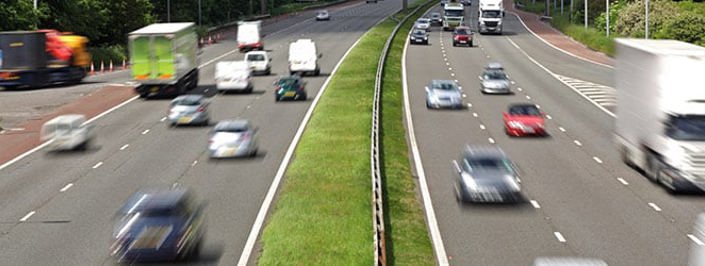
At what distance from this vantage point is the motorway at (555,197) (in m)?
29.0

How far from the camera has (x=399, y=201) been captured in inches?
1404

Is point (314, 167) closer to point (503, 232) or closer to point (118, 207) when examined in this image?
point (118, 207)

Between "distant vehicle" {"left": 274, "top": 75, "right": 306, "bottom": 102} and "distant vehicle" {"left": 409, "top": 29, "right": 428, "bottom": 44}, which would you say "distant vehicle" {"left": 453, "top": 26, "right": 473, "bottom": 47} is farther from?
"distant vehicle" {"left": 274, "top": 75, "right": 306, "bottom": 102}

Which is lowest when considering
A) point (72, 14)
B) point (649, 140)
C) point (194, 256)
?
point (194, 256)

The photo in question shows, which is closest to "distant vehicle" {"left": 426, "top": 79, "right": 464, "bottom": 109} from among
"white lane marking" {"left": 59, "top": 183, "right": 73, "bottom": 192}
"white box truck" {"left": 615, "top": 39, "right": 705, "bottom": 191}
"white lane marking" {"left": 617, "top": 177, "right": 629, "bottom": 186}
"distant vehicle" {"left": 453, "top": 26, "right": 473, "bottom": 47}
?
"white lane marking" {"left": 617, "top": 177, "right": 629, "bottom": 186}

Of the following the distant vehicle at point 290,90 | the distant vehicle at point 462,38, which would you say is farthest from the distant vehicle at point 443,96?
the distant vehicle at point 462,38

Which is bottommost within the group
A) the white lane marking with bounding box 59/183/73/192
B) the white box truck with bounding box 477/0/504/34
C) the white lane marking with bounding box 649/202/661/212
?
the white lane marking with bounding box 649/202/661/212

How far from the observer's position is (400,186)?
38.2 m

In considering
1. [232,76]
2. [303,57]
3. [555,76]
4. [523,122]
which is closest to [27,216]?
[523,122]

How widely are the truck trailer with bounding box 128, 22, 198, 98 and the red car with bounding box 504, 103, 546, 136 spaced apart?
2346cm

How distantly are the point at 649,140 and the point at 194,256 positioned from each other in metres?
18.6

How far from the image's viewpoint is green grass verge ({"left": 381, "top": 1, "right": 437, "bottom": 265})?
1136 inches

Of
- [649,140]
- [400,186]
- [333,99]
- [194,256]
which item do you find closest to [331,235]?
[194,256]

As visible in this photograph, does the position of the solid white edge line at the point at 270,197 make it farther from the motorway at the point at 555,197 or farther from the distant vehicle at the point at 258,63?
the distant vehicle at the point at 258,63
